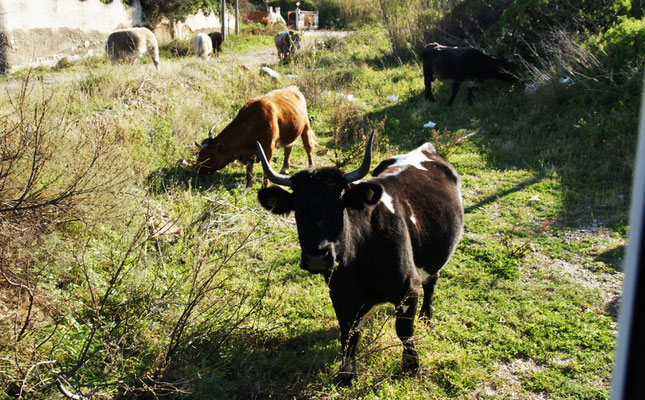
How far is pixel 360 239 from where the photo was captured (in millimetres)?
3506

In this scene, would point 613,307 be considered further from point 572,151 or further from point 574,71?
point 574,71

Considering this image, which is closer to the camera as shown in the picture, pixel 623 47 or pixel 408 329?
pixel 408 329

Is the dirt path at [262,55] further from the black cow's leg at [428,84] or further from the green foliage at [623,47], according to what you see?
the green foliage at [623,47]

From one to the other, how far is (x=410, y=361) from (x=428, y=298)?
903mm

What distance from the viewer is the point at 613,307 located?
466cm

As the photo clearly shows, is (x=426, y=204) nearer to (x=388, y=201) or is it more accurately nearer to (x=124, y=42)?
(x=388, y=201)

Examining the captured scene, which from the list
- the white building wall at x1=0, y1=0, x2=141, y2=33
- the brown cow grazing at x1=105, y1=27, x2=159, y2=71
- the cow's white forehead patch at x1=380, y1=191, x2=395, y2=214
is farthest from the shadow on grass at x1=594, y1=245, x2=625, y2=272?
the white building wall at x1=0, y1=0, x2=141, y2=33

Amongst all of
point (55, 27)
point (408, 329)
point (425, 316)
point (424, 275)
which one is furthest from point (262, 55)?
point (408, 329)

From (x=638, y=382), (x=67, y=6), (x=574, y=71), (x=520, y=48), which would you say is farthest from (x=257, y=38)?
(x=638, y=382)

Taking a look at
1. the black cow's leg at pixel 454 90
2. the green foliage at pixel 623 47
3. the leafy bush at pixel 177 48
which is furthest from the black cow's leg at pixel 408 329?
the leafy bush at pixel 177 48

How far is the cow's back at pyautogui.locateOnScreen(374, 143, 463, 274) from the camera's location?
394cm

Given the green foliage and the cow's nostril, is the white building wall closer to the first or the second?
the cow's nostril

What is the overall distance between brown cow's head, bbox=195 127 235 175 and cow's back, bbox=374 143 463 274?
3.58 meters

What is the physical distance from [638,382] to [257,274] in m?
4.59
